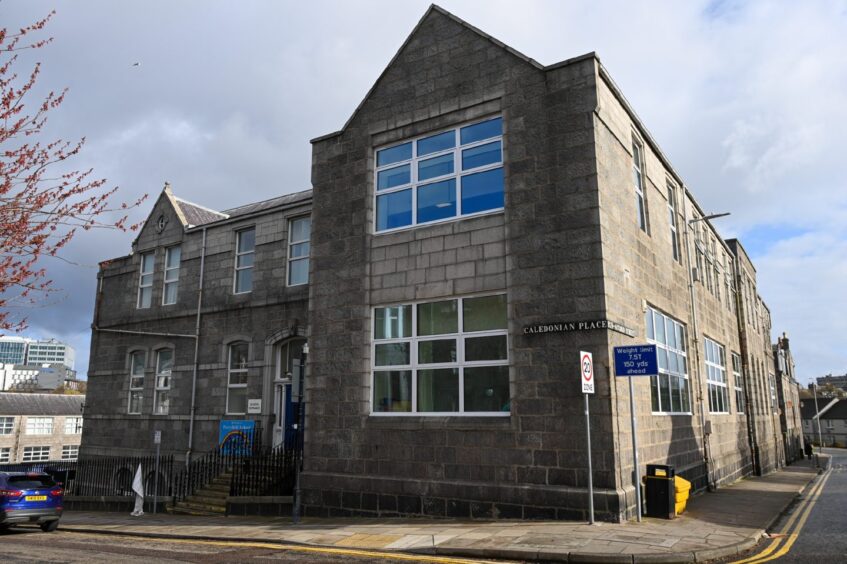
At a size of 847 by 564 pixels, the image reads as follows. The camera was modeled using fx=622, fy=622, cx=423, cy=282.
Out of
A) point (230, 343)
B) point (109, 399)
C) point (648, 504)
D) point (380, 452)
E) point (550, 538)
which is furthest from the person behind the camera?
point (109, 399)

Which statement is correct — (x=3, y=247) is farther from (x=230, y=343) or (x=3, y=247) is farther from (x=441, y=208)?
(x=230, y=343)

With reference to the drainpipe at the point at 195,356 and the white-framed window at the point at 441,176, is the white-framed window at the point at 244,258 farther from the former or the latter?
the white-framed window at the point at 441,176

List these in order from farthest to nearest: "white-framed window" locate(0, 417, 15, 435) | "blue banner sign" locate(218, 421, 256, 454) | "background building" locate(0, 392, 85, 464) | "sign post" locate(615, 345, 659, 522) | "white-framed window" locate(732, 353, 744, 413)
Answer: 1. "background building" locate(0, 392, 85, 464)
2. "white-framed window" locate(0, 417, 15, 435)
3. "white-framed window" locate(732, 353, 744, 413)
4. "blue banner sign" locate(218, 421, 256, 454)
5. "sign post" locate(615, 345, 659, 522)

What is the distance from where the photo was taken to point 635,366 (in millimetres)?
10586

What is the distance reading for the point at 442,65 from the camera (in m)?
14.0

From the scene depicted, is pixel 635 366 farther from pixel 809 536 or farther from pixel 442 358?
pixel 442 358

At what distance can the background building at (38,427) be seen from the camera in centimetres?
6244

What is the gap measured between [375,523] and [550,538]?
3.94m

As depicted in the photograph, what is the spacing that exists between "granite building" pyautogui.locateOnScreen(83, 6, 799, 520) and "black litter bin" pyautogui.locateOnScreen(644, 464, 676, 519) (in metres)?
0.41

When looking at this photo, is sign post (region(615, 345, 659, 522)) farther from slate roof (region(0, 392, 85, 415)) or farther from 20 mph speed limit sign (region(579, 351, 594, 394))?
slate roof (region(0, 392, 85, 415))

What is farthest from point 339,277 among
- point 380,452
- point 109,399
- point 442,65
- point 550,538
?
point 109,399

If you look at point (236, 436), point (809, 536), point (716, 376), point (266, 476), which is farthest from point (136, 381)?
point (809, 536)

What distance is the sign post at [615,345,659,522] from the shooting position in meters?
10.4

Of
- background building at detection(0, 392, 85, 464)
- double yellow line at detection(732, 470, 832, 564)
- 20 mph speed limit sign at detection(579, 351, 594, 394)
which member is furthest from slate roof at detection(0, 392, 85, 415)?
double yellow line at detection(732, 470, 832, 564)
